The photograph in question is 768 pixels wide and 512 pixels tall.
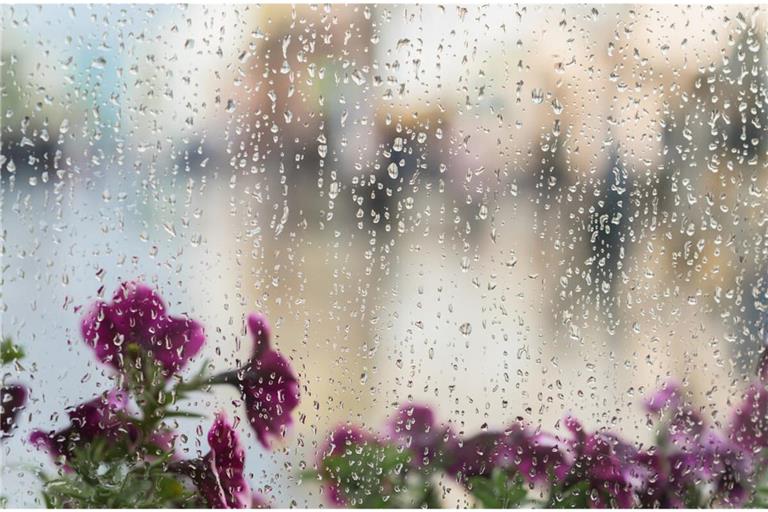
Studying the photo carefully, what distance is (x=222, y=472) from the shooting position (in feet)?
1.77

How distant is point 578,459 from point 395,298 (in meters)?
0.21

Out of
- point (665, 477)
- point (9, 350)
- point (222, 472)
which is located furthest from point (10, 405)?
point (665, 477)

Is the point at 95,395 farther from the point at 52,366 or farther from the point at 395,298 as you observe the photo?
the point at 395,298

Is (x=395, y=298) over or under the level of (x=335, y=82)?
under

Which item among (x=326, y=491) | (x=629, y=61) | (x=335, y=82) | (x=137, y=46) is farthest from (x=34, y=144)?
(x=629, y=61)

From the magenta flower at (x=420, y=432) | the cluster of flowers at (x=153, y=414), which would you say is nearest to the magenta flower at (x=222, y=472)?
the cluster of flowers at (x=153, y=414)

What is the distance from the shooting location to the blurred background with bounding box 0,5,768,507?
555 mm

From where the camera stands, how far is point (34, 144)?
548 mm

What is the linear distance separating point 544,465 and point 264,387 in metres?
0.25

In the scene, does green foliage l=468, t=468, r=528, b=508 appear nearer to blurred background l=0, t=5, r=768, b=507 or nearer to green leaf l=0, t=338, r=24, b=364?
blurred background l=0, t=5, r=768, b=507

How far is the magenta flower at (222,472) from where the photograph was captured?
0.54m

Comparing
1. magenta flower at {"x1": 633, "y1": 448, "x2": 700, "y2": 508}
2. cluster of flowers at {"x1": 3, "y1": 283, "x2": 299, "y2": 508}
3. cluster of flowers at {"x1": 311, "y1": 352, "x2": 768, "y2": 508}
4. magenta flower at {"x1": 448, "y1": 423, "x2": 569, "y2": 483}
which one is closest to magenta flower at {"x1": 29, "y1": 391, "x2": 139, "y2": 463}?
cluster of flowers at {"x1": 3, "y1": 283, "x2": 299, "y2": 508}

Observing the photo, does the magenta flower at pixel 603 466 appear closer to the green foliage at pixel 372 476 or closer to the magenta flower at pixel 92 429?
the green foliage at pixel 372 476

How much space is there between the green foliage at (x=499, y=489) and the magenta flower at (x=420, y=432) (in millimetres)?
40
